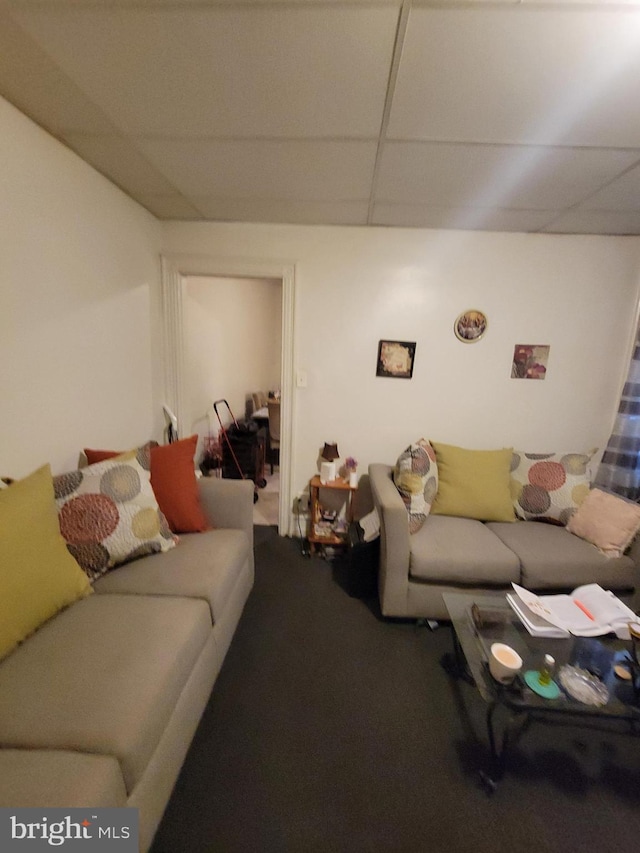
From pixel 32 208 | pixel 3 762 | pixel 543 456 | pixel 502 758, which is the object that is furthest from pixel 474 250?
pixel 3 762

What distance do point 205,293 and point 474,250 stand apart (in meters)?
2.42

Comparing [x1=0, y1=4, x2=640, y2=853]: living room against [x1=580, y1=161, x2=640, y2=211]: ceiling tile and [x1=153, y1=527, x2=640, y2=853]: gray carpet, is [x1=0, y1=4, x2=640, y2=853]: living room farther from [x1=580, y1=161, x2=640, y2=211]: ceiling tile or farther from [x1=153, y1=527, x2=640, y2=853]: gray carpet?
[x1=580, y1=161, x2=640, y2=211]: ceiling tile

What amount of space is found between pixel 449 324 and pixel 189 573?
232cm

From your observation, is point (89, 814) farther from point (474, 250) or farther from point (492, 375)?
point (474, 250)

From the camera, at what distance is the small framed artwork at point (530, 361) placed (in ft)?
8.56

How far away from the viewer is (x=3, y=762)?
0.82m

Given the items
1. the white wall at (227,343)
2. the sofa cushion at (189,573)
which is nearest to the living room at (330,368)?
the sofa cushion at (189,573)

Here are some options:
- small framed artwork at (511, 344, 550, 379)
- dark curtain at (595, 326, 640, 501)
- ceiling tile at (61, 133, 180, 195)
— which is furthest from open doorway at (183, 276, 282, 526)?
dark curtain at (595, 326, 640, 501)

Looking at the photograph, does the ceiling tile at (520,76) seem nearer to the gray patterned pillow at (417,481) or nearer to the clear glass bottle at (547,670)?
the gray patterned pillow at (417,481)

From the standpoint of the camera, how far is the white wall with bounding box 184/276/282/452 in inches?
128

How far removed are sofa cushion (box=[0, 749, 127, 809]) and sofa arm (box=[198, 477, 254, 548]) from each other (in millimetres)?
1195

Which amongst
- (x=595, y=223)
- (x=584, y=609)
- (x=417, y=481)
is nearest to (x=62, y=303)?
(x=417, y=481)

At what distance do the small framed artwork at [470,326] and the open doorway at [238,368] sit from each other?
1.54 metres

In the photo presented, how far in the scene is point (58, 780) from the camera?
2.60ft
